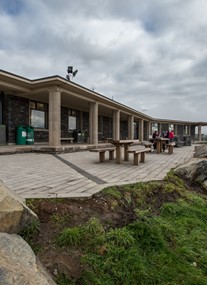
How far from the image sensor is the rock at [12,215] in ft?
6.97

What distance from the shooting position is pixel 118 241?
7.70 ft

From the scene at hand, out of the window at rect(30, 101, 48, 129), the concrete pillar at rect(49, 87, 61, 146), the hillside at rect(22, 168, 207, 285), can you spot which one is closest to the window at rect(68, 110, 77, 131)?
the window at rect(30, 101, 48, 129)

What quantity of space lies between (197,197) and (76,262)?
2.90 meters

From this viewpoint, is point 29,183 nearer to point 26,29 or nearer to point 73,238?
point 73,238

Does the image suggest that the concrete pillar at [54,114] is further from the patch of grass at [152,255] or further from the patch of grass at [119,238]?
the patch of grass at [119,238]

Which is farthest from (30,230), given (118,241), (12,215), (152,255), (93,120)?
(93,120)

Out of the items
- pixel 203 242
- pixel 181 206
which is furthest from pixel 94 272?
pixel 181 206

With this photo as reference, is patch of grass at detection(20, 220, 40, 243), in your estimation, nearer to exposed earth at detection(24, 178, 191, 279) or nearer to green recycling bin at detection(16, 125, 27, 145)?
exposed earth at detection(24, 178, 191, 279)

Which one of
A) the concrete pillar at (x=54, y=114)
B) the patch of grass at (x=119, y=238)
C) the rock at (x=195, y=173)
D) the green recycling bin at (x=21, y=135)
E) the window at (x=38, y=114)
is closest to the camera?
the patch of grass at (x=119, y=238)

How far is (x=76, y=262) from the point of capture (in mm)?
2047

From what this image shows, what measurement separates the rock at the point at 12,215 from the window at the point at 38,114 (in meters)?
11.5

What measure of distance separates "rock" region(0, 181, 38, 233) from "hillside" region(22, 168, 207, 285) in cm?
10

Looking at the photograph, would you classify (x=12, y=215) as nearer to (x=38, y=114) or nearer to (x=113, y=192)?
(x=113, y=192)

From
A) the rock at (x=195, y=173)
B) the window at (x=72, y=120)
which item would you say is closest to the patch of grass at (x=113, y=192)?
the rock at (x=195, y=173)
